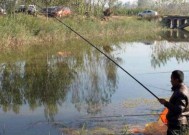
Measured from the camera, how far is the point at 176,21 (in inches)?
2461

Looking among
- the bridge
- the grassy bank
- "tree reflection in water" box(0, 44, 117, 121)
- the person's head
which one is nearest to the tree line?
the grassy bank

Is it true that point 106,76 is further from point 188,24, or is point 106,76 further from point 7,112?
point 188,24

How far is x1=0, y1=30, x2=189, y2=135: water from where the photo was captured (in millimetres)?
9680

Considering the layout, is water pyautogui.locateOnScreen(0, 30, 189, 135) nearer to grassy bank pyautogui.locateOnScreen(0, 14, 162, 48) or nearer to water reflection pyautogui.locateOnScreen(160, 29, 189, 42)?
grassy bank pyautogui.locateOnScreen(0, 14, 162, 48)

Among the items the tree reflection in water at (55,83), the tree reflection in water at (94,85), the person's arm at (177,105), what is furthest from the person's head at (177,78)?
the tree reflection in water at (94,85)

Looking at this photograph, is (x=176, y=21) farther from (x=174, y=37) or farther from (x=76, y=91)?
(x=76, y=91)

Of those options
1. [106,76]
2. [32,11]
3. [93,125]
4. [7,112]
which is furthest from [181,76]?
[32,11]

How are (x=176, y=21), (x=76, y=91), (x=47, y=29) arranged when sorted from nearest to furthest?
(x=76, y=91) → (x=47, y=29) → (x=176, y=21)

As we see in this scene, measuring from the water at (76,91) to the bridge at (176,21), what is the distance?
126 ft

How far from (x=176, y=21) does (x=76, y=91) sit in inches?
2028

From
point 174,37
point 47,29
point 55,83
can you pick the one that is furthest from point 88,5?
point 55,83

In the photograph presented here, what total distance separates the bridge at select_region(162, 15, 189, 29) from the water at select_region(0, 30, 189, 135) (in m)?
38.3

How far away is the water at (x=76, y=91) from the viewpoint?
31.8 ft

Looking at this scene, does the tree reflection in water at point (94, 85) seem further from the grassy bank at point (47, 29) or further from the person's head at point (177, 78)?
the grassy bank at point (47, 29)
